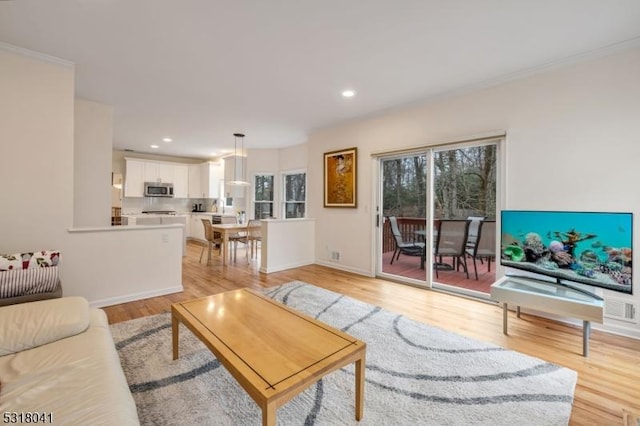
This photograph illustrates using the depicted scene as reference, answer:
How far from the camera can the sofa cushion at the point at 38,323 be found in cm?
151

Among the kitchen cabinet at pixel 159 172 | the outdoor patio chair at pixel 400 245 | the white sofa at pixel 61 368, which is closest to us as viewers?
the white sofa at pixel 61 368

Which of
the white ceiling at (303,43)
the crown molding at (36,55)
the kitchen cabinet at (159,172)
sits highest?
the white ceiling at (303,43)

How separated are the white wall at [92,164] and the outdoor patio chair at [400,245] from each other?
4.20 meters

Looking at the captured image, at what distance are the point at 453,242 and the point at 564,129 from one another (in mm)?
1762

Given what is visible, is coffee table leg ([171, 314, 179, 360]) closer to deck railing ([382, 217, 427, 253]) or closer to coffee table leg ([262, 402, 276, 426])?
coffee table leg ([262, 402, 276, 426])

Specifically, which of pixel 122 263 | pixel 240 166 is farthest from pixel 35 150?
pixel 240 166

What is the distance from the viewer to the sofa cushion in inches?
59.3

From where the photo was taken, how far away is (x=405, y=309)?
10.3 feet

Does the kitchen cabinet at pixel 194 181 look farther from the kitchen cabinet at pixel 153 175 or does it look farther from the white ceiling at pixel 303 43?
the white ceiling at pixel 303 43

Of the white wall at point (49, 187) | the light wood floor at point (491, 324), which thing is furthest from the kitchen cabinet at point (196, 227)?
the white wall at point (49, 187)

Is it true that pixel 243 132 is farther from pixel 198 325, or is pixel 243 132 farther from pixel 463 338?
pixel 463 338

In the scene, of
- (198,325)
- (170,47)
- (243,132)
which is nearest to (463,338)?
(198,325)

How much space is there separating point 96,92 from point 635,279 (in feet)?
20.3

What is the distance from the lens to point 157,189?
7.41 m
